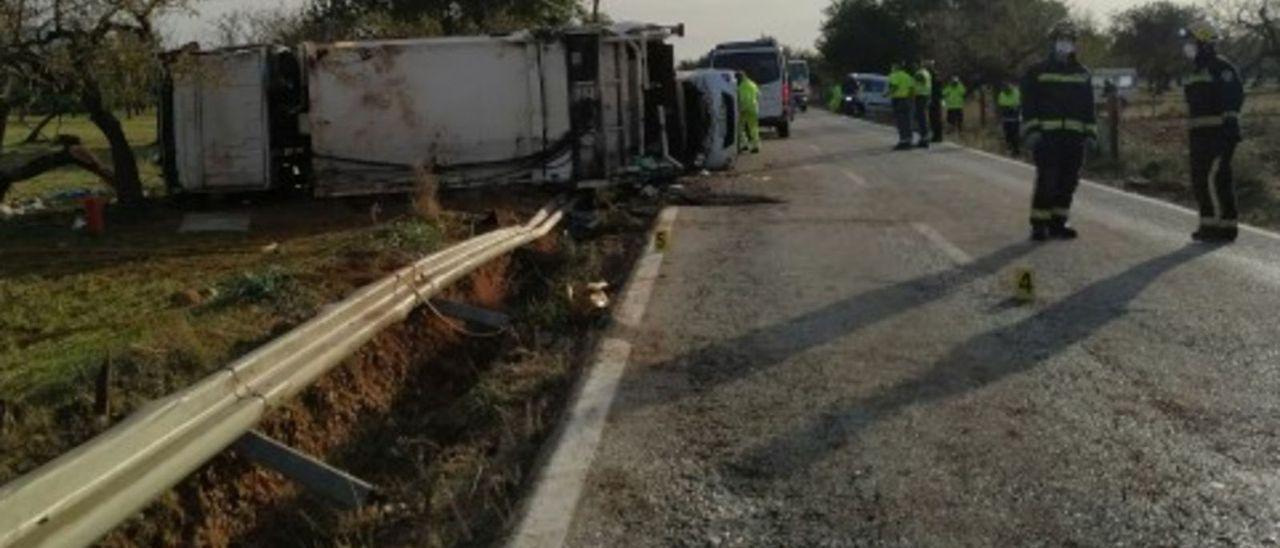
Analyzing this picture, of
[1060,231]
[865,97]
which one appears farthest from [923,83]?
[865,97]

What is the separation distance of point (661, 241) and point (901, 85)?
15.1 meters

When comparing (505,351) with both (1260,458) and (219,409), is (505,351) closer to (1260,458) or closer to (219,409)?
(219,409)

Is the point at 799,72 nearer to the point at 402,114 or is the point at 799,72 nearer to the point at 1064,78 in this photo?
the point at 402,114

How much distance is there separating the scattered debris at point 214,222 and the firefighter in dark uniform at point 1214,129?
9.08 m

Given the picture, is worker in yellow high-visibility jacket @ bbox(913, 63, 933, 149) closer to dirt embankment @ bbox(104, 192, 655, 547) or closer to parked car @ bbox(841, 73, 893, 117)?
dirt embankment @ bbox(104, 192, 655, 547)

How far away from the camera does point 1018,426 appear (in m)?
5.46

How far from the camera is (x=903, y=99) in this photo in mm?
26312

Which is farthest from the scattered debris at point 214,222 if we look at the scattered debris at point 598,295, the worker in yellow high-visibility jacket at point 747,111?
the worker in yellow high-visibility jacket at point 747,111

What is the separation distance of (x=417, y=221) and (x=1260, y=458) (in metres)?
8.98

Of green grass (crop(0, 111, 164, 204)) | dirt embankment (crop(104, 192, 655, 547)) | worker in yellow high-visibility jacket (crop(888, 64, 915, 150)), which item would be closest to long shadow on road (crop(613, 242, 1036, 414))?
dirt embankment (crop(104, 192, 655, 547))

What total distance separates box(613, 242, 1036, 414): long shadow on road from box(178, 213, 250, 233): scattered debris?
7500 millimetres

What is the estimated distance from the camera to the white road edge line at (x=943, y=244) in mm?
10211

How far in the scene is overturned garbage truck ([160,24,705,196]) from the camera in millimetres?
15000

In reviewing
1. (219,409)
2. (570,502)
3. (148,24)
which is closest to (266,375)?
(219,409)
